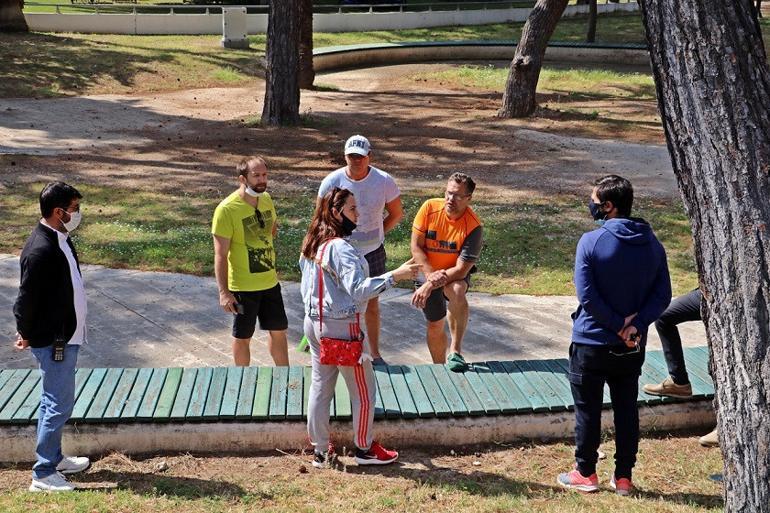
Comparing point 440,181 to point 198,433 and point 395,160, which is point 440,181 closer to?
point 395,160

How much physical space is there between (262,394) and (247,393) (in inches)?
4.0

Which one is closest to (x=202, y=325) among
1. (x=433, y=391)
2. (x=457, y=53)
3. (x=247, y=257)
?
(x=247, y=257)

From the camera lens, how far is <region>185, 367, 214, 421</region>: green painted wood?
613 cm

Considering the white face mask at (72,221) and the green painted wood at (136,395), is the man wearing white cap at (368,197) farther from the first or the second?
the white face mask at (72,221)

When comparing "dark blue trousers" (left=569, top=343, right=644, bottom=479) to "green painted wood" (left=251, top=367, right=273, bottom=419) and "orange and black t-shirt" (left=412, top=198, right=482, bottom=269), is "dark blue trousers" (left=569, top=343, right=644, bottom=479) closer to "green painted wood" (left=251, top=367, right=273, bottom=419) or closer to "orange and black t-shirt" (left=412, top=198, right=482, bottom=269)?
"orange and black t-shirt" (left=412, top=198, right=482, bottom=269)

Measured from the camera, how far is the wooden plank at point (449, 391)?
629 cm

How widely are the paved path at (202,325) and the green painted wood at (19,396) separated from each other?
3.83 feet

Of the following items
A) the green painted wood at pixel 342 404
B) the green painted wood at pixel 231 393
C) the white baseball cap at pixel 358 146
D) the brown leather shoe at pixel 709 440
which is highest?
the white baseball cap at pixel 358 146

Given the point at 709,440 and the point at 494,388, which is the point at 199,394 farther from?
the point at 709,440

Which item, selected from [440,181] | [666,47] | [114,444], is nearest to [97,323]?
[114,444]

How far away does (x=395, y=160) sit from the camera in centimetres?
1781

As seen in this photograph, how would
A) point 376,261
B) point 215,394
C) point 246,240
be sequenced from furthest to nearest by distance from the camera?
point 376,261 → point 246,240 → point 215,394

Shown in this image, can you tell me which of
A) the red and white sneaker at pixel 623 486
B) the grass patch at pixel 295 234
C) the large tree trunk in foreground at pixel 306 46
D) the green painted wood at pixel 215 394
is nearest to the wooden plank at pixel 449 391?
the red and white sneaker at pixel 623 486

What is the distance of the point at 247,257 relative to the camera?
272 inches
